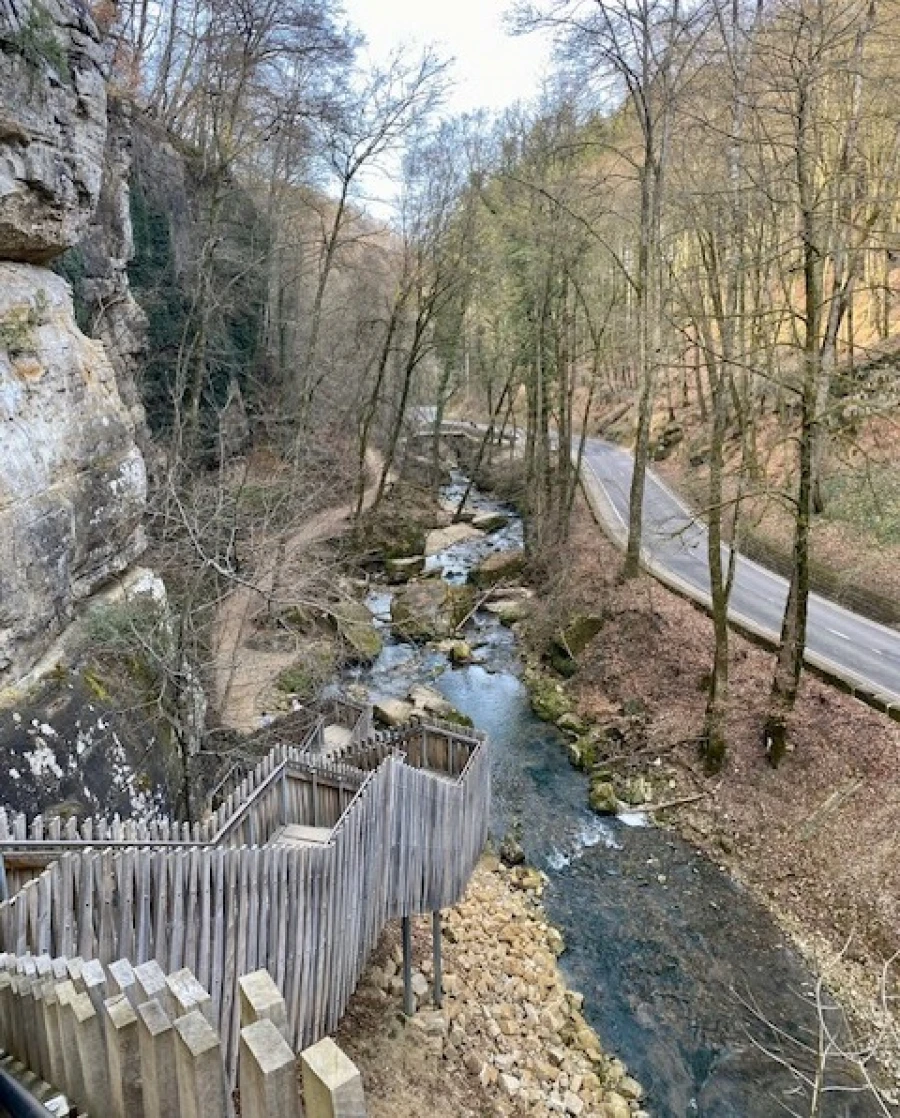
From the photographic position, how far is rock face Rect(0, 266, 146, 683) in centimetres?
721

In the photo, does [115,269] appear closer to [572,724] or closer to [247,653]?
[247,653]

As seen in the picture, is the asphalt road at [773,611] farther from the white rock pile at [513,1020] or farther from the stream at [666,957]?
the white rock pile at [513,1020]

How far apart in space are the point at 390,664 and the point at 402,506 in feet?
33.1

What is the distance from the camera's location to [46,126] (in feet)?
26.7

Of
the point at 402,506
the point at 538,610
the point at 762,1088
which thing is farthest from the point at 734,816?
the point at 402,506

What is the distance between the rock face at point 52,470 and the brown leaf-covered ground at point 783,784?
904 cm

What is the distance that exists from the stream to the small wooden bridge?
225 centimetres

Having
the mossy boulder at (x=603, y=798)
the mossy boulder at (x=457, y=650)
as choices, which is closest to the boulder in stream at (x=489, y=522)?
the mossy boulder at (x=457, y=650)

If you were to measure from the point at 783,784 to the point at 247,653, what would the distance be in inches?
372

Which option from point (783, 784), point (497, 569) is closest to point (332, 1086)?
point (783, 784)

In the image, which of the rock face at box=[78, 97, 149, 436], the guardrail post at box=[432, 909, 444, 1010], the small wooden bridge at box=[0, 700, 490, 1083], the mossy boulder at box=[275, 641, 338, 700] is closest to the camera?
the small wooden bridge at box=[0, 700, 490, 1083]

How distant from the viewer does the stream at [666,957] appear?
7.57 meters

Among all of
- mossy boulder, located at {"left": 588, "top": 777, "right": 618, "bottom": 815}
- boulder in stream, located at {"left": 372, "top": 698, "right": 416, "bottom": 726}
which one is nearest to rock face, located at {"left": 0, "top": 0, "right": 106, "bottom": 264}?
boulder in stream, located at {"left": 372, "top": 698, "right": 416, "bottom": 726}

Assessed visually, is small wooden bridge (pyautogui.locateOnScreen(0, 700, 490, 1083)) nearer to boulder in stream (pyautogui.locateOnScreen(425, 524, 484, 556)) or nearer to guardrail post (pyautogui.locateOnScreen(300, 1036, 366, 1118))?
guardrail post (pyautogui.locateOnScreen(300, 1036, 366, 1118))
